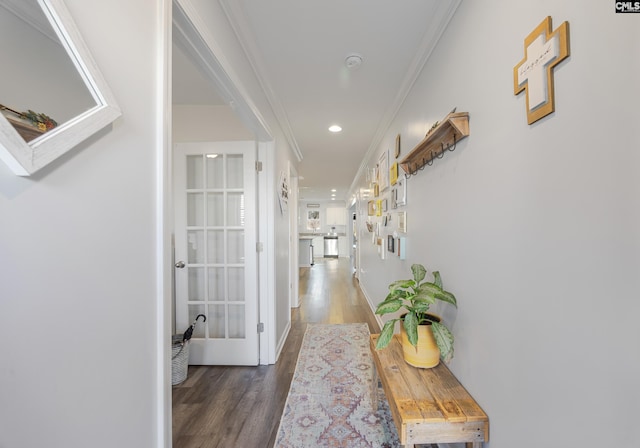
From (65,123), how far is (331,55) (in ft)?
5.47

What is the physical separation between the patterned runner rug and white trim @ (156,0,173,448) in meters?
1.02

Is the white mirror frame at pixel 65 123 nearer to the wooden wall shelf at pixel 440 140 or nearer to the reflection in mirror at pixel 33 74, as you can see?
the reflection in mirror at pixel 33 74

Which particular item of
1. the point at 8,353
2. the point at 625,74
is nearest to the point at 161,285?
the point at 8,353

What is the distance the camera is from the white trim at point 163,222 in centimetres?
85

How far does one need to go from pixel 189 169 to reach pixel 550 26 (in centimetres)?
253

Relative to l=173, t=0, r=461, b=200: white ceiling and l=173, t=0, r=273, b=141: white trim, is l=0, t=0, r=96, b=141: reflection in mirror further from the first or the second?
l=173, t=0, r=461, b=200: white ceiling

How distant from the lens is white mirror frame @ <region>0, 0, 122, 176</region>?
1.51 ft

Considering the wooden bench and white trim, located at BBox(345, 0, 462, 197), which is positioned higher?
white trim, located at BBox(345, 0, 462, 197)

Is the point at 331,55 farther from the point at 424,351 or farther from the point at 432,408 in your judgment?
the point at 432,408

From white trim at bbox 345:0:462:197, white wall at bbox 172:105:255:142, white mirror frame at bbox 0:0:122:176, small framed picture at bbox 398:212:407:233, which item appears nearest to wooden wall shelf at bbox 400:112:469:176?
small framed picture at bbox 398:212:407:233

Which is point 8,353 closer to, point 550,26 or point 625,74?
point 625,74

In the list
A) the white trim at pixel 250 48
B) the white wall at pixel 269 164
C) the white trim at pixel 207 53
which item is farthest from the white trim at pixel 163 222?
the white trim at pixel 250 48

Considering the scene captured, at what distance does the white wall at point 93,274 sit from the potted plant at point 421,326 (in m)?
0.96

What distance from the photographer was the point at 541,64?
31.0 inches
